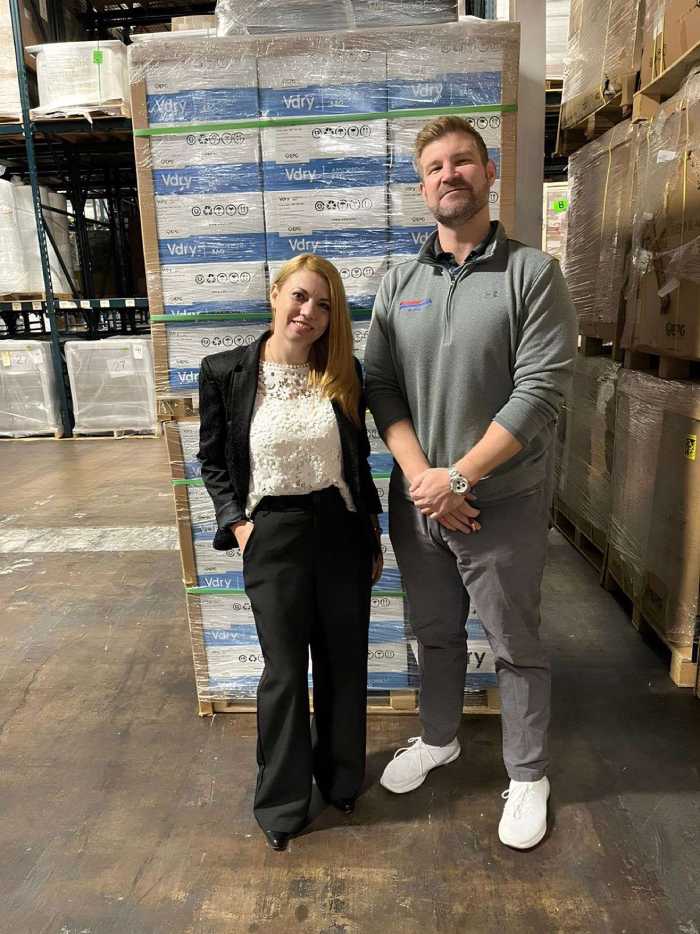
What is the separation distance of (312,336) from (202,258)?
754 mm

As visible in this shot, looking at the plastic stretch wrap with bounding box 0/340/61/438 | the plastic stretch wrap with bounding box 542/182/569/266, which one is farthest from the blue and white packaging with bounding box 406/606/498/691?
the plastic stretch wrap with bounding box 0/340/61/438

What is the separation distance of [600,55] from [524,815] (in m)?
3.85

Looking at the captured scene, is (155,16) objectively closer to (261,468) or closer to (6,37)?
(6,37)

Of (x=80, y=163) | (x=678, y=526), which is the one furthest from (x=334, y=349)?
(x=80, y=163)

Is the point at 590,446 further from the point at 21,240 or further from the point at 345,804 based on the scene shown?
the point at 21,240

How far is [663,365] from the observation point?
10.5 ft

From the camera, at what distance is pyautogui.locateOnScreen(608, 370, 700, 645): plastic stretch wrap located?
291 cm

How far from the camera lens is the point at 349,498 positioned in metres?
2.12

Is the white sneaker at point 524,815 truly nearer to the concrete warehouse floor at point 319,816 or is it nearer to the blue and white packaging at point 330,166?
the concrete warehouse floor at point 319,816

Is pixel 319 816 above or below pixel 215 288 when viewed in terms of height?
below

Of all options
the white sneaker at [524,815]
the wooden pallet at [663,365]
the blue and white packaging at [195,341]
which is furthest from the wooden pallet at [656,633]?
the blue and white packaging at [195,341]

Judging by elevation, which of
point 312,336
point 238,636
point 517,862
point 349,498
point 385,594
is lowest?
point 517,862

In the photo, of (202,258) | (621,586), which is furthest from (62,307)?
(621,586)

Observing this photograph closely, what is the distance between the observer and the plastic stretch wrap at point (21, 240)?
7941 mm
